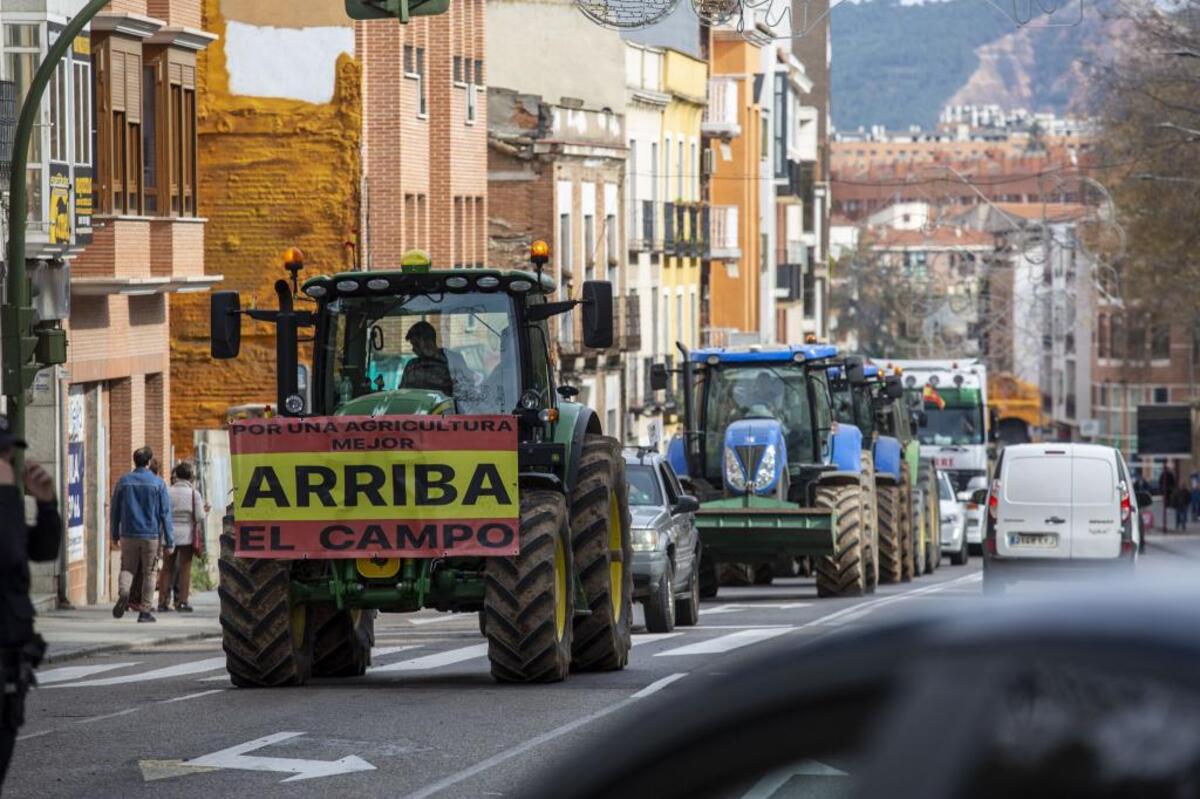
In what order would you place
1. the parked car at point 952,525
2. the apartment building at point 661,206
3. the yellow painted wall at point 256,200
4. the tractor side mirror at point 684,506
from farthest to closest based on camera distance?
the apartment building at point 661,206 → the parked car at point 952,525 → the yellow painted wall at point 256,200 → the tractor side mirror at point 684,506

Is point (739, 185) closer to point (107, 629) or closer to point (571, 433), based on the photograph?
point (107, 629)

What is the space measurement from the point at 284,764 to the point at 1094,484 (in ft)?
63.6

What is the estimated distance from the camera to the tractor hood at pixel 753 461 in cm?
3072

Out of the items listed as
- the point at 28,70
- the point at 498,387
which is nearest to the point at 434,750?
the point at 498,387

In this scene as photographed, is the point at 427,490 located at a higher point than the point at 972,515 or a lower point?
higher

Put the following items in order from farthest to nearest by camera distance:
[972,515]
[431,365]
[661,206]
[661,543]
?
[661,206]
[972,515]
[661,543]
[431,365]

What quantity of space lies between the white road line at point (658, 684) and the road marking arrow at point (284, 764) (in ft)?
11.8


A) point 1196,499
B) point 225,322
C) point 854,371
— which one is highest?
point 225,322

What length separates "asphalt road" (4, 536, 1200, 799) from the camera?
12438mm

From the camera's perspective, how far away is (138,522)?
90.5ft

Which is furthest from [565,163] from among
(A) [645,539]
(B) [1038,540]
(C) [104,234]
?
(A) [645,539]

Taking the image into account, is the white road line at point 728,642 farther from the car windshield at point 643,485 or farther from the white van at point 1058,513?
the white van at point 1058,513

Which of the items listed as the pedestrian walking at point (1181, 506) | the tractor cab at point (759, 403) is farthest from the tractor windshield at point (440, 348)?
the pedestrian walking at point (1181, 506)

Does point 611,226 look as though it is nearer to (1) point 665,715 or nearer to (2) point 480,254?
(2) point 480,254
